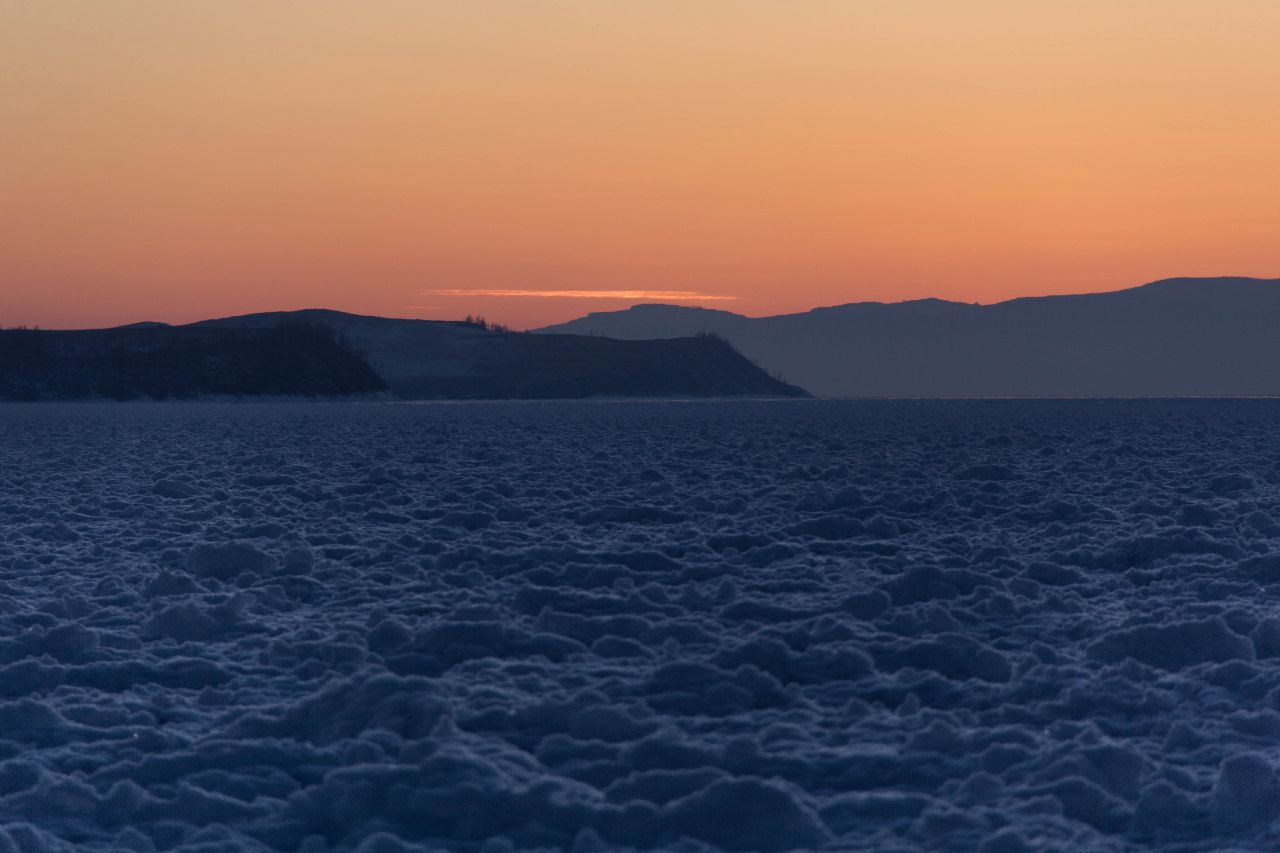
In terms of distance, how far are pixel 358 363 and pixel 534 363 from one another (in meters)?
25.0

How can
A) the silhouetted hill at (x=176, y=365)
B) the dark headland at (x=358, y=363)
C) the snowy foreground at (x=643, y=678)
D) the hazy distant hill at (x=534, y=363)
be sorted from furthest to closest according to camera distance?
the hazy distant hill at (x=534, y=363) → the dark headland at (x=358, y=363) → the silhouetted hill at (x=176, y=365) → the snowy foreground at (x=643, y=678)

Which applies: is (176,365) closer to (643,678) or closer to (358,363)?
(358,363)

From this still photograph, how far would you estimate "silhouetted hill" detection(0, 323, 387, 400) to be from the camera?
431ft

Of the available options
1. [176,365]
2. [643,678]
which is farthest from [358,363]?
[643,678]

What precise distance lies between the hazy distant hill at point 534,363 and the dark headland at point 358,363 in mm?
162

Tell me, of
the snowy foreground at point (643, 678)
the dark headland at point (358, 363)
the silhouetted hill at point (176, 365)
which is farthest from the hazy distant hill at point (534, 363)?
the snowy foreground at point (643, 678)

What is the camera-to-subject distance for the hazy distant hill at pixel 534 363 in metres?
161

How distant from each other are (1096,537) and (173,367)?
131741 mm

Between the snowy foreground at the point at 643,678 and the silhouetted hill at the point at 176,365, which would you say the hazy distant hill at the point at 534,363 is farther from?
the snowy foreground at the point at 643,678

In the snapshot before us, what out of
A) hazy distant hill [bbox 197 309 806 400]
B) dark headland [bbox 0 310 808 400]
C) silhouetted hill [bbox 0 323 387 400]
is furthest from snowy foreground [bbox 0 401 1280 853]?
hazy distant hill [bbox 197 309 806 400]

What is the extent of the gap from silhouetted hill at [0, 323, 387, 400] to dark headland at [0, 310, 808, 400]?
0.10 meters

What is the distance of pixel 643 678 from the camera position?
8.13 m

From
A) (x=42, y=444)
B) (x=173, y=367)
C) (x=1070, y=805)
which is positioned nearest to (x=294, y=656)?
(x=1070, y=805)

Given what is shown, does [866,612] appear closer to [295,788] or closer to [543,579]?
[543,579]
